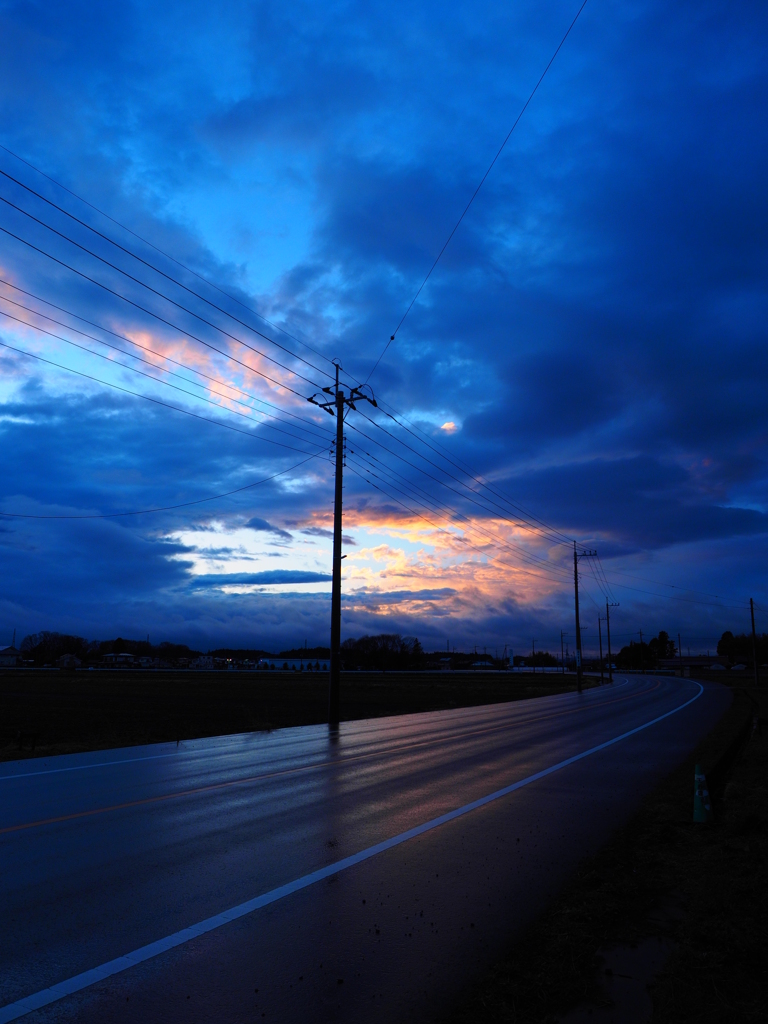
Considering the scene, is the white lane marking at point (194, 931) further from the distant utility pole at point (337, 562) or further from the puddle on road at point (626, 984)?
the distant utility pole at point (337, 562)

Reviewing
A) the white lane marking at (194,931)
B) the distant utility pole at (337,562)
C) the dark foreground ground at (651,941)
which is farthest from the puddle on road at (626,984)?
the distant utility pole at (337,562)

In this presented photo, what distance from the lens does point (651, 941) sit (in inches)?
207

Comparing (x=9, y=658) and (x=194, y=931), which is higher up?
(x=194, y=931)

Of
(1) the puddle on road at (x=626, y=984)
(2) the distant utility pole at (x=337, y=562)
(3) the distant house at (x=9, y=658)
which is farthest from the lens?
(3) the distant house at (x=9, y=658)

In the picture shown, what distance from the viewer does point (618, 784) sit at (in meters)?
12.0

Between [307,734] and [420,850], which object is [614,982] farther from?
[307,734]

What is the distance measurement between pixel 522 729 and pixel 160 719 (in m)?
15.8

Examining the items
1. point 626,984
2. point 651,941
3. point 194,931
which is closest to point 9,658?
Answer: point 194,931

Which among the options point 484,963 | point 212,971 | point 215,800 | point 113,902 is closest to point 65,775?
point 215,800

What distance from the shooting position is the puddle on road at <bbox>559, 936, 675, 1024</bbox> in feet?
13.5

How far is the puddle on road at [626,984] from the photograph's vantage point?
411cm

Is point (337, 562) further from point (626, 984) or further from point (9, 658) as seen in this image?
point (9, 658)

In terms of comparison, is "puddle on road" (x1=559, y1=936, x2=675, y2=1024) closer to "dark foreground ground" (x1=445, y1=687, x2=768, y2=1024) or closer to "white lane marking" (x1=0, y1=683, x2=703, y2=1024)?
"dark foreground ground" (x1=445, y1=687, x2=768, y2=1024)

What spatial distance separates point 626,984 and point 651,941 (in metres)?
0.86
